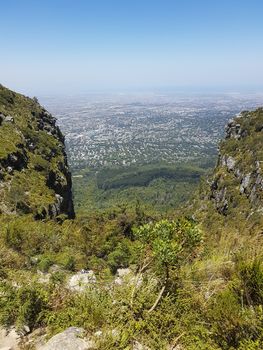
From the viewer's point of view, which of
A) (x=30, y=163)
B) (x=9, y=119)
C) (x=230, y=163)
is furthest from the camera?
(x=230, y=163)

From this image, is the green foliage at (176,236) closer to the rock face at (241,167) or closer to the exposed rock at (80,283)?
the exposed rock at (80,283)

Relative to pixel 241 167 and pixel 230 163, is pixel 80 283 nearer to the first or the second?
pixel 241 167

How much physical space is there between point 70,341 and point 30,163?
5544cm

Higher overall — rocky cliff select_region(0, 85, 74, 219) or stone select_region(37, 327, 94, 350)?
stone select_region(37, 327, 94, 350)

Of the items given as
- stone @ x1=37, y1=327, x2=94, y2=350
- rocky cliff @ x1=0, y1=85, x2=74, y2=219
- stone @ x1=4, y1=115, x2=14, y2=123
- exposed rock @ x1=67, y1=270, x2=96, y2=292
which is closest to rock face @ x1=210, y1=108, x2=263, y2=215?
rocky cliff @ x1=0, y1=85, x2=74, y2=219

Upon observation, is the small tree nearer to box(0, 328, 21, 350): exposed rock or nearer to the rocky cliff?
box(0, 328, 21, 350): exposed rock

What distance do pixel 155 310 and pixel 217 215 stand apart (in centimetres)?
6491

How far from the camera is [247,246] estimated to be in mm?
8102

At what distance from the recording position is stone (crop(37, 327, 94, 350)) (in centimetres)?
696

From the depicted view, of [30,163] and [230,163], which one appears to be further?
[230,163]

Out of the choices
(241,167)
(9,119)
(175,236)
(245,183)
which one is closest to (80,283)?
(175,236)

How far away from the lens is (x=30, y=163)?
6016 centimetres

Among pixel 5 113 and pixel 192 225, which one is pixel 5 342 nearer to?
pixel 192 225

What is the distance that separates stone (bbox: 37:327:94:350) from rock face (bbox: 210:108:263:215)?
2032 inches
